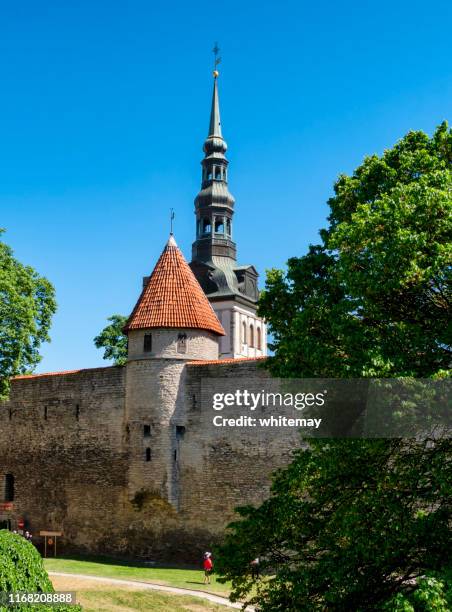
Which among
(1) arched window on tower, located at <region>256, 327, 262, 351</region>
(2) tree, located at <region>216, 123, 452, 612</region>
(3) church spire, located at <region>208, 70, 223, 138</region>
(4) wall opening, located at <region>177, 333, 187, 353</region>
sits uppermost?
(3) church spire, located at <region>208, 70, 223, 138</region>

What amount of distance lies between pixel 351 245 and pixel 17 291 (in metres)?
18.9

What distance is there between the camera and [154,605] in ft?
56.1

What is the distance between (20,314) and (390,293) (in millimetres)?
18912

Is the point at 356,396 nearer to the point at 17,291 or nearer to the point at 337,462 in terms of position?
the point at 337,462

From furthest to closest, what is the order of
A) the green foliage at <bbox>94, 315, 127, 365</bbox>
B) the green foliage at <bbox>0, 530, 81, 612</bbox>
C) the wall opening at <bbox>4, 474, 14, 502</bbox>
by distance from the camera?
the green foliage at <bbox>94, 315, 127, 365</bbox>, the wall opening at <bbox>4, 474, 14, 502</bbox>, the green foliage at <bbox>0, 530, 81, 612</bbox>

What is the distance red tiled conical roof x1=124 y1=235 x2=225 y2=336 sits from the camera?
2438cm

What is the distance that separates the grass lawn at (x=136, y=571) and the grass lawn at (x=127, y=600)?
131 centimetres

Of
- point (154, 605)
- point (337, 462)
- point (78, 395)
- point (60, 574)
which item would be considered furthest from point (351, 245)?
point (78, 395)

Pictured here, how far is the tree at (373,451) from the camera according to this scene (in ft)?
33.1

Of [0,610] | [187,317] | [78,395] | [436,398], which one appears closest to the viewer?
[0,610]

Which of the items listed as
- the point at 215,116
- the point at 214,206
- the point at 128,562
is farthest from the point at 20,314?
the point at 215,116

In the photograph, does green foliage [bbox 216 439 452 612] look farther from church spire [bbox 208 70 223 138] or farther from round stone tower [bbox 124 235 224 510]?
church spire [bbox 208 70 223 138]

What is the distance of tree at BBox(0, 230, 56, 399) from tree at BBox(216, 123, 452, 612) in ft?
55.4
